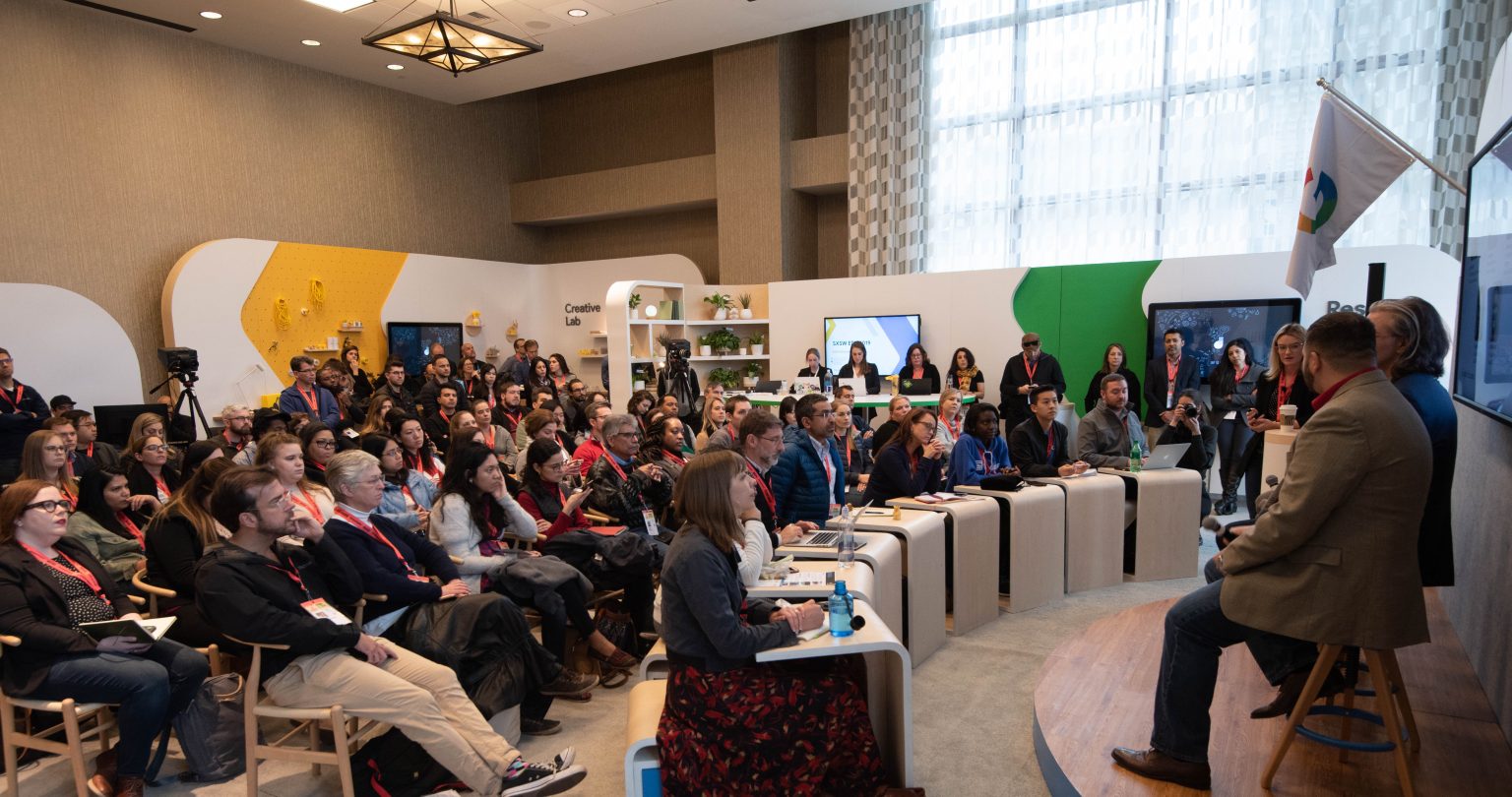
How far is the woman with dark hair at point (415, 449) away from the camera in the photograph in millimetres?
4996

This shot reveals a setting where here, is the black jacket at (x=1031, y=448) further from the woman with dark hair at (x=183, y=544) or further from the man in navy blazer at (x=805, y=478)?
the woman with dark hair at (x=183, y=544)

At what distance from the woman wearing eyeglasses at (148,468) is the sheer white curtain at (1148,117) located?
8725 millimetres

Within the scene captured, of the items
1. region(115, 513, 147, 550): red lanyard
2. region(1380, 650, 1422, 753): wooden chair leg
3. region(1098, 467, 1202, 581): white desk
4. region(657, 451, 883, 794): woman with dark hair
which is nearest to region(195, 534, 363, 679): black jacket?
region(657, 451, 883, 794): woman with dark hair

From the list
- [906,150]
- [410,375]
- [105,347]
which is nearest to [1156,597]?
[906,150]

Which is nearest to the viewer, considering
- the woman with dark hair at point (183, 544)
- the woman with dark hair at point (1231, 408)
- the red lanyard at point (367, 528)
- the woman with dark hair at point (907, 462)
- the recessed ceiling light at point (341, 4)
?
the red lanyard at point (367, 528)

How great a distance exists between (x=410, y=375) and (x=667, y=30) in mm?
5304

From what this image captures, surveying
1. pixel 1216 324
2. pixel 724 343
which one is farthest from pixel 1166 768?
pixel 724 343

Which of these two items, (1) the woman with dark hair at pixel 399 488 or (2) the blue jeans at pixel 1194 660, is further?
(1) the woman with dark hair at pixel 399 488

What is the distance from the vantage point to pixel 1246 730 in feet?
9.66

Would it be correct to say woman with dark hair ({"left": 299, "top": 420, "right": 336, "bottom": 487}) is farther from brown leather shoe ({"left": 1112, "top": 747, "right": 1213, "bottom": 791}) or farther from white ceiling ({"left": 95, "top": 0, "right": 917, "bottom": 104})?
white ceiling ({"left": 95, "top": 0, "right": 917, "bottom": 104})

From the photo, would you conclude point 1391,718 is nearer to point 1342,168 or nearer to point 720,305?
point 1342,168

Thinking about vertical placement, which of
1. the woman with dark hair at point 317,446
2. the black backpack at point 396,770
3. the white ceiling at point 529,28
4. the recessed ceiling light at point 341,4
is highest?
the white ceiling at point 529,28

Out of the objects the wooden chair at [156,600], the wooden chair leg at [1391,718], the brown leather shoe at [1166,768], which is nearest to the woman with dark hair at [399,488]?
the wooden chair at [156,600]

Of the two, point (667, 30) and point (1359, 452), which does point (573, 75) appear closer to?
point (667, 30)
